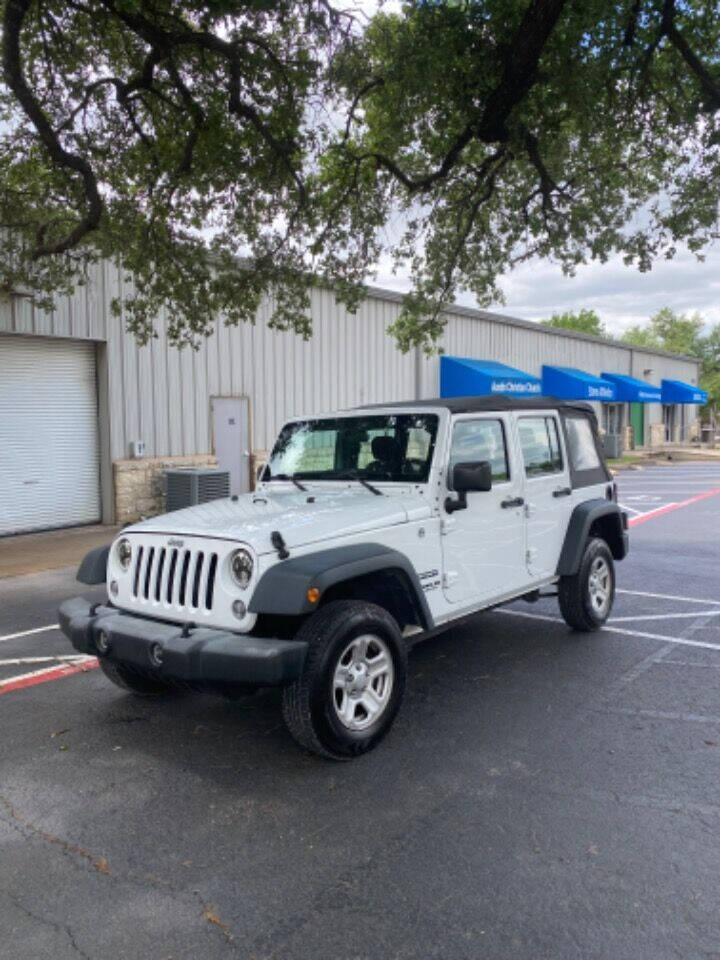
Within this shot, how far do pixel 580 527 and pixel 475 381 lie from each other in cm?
1500

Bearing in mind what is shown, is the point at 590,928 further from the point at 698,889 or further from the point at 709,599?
the point at 709,599

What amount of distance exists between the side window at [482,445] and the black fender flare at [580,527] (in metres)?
0.97

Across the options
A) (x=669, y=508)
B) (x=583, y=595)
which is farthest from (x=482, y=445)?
(x=669, y=508)

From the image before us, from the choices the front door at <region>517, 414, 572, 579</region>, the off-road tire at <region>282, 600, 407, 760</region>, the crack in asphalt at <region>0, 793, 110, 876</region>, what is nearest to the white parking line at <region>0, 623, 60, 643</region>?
the crack in asphalt at <region>0, 793, 110, 876</region>

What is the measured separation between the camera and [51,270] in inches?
411

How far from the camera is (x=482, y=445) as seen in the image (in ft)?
17.3

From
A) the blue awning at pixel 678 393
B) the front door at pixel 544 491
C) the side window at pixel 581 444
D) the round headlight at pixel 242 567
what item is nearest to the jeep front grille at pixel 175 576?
the round headlight at pixel 242 567

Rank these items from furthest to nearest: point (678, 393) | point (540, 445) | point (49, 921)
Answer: point (678, 393) → point (540, 445) → point (49, 921)

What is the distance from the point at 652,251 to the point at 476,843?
10.2m

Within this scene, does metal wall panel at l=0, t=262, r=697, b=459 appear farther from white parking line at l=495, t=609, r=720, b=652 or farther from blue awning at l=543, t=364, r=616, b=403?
white parking line at l=495, t=609, r=720, b=652

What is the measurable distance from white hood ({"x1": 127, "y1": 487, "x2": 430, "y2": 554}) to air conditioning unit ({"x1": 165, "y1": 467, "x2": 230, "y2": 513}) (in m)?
7.62

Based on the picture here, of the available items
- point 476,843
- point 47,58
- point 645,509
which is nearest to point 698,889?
point 476,843

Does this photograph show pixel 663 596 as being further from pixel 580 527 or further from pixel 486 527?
pixel 486 527

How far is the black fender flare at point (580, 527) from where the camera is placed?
591 centimetres
